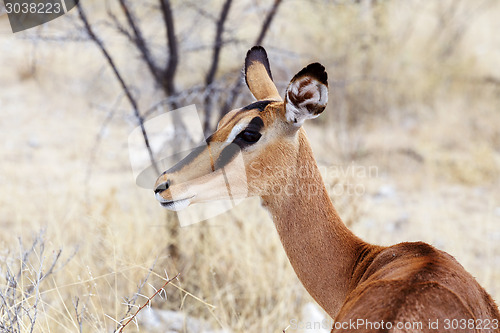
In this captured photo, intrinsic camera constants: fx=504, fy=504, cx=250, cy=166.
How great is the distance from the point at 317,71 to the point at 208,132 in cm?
284

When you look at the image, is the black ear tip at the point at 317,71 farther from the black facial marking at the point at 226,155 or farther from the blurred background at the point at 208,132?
the blurred background at the point at 208,132

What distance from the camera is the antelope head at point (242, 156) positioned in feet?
7.94

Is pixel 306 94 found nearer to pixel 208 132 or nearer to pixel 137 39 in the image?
pixel 137 39

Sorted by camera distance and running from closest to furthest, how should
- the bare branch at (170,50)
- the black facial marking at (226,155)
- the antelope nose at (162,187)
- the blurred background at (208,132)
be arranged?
the antelope nose at (162,187)
the black facial marking at (226,155)
the blurred background at (208,132)
the bare branch at (170,50)

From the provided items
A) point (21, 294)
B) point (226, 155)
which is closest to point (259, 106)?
point (226, 155)

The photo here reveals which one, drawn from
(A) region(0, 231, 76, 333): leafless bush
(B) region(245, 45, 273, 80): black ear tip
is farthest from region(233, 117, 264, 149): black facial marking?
(A) region(0, 231, 76, 333): leafless bush

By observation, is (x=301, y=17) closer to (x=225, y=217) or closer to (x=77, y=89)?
(x=225, y=217)

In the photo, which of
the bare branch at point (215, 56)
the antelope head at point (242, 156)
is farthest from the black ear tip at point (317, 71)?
the bare branch at point (215, 56)

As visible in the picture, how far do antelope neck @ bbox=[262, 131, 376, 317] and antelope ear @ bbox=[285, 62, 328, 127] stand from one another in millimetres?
263

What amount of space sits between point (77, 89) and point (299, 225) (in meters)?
9.73

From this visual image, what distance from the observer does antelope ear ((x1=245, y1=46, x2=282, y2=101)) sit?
9.65ft

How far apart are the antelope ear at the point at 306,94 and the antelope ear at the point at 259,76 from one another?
0.47 metres

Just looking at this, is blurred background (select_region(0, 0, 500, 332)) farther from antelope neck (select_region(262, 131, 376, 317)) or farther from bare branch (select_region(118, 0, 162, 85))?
antelope neck (select_region(262, 131, 376, 317))

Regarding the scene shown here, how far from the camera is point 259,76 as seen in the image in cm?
298
